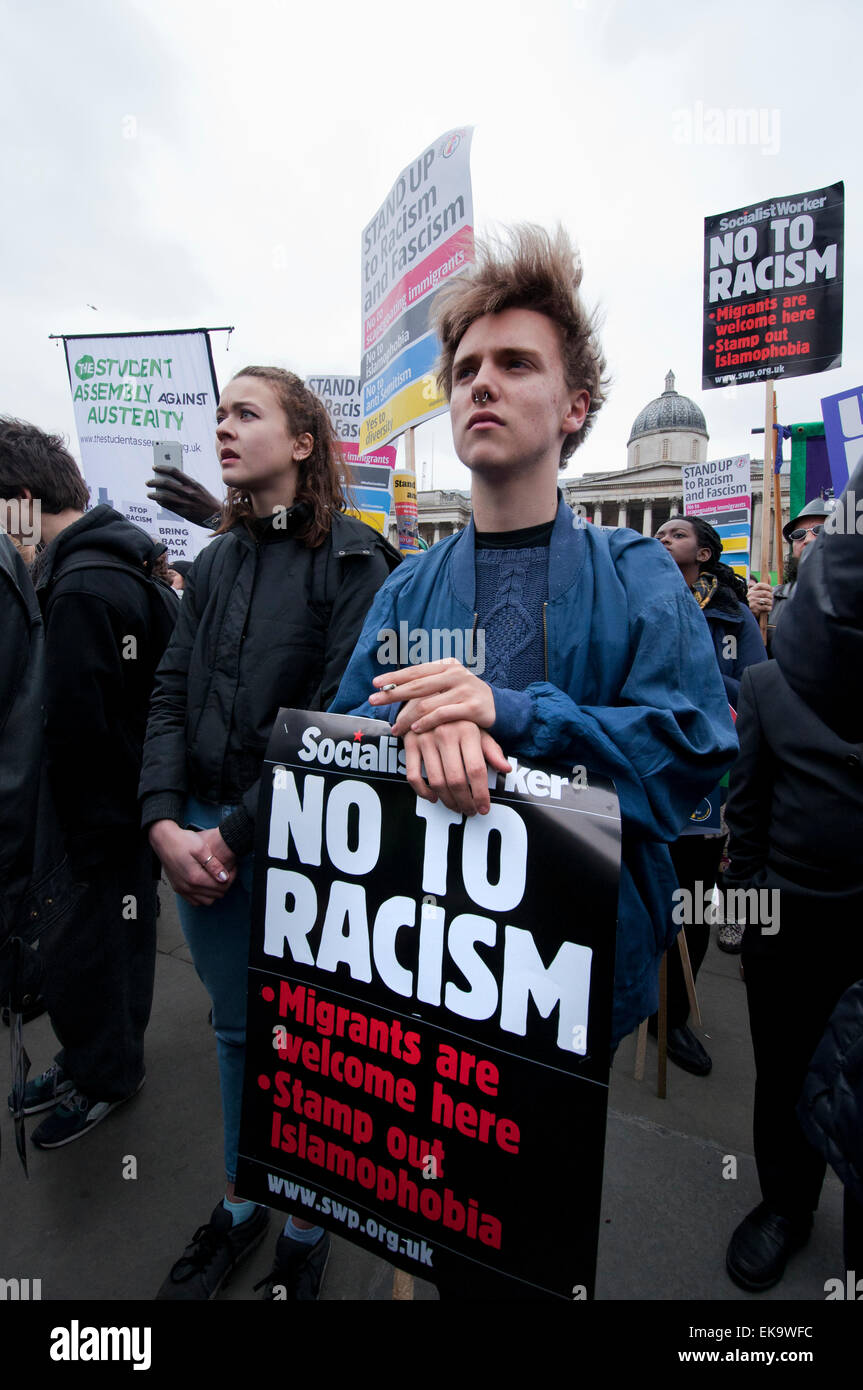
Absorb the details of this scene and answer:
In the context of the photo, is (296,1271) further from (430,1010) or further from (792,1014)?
(792,1014)

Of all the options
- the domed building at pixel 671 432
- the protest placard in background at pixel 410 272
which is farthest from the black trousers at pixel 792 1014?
the domed building at pixel 671 432

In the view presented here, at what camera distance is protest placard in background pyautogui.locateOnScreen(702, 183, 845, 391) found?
4.79 metres

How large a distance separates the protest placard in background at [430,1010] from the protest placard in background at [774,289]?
18.0 ft

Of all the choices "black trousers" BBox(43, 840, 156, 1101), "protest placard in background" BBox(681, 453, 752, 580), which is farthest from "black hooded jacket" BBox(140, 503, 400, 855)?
"protest placard in background" BBox(681, 453, 752, 580)

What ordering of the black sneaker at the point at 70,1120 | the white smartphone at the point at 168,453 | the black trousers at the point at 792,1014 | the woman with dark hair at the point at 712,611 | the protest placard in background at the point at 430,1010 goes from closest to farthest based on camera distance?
the protest placard in background at the point at 430,1010 < the black trousers at the point at 792,1014 < the black sneaker at the point at 70,1120 < the woman with dark hair at the point at 712,611 < the white smartphone at the point at 168,453

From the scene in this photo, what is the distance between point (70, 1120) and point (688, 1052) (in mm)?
2489

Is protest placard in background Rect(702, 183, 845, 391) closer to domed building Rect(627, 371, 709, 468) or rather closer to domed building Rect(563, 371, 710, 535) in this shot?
domed building Rect(563, 371, 710, 535)

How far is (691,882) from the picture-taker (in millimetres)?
3020

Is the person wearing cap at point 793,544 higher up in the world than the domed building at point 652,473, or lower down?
lower down

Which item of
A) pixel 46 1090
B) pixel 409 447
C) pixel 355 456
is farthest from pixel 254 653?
pixel 355 456

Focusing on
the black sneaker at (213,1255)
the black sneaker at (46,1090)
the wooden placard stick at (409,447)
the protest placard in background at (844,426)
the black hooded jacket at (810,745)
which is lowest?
the black sneaker at (46,1090)

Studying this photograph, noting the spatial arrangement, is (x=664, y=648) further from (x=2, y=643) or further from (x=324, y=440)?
(x=2, y=643)

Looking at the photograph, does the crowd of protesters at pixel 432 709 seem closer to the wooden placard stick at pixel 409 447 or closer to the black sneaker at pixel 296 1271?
the black sneaker at pixel 296 1271

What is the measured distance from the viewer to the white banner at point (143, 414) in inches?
206
